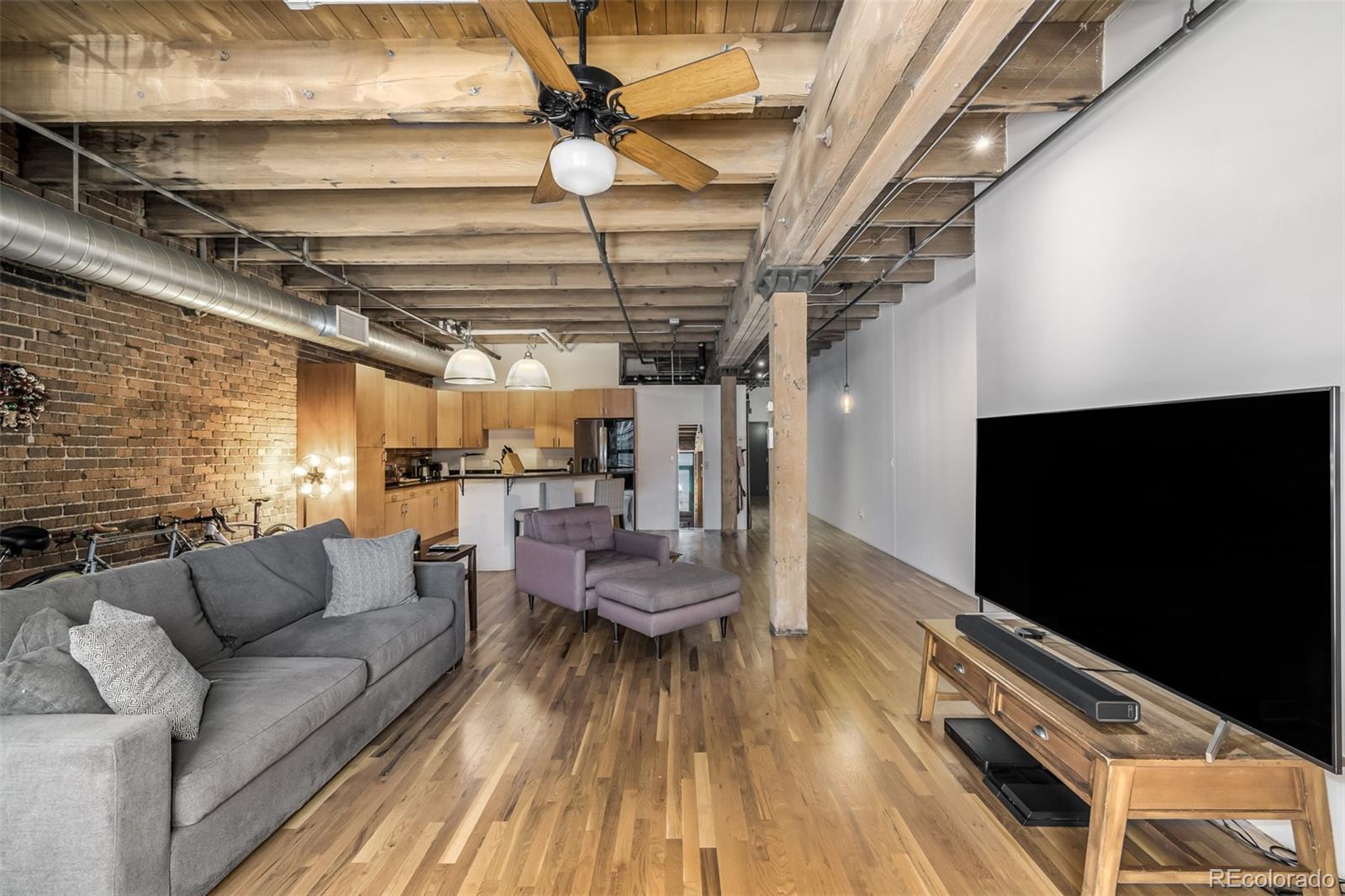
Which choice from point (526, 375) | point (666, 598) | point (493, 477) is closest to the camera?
point (666, 598)

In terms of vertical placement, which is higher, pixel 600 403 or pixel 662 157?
pixel 662 157

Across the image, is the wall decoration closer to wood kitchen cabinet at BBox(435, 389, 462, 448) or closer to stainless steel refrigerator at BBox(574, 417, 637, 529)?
wood kitchen cabinet at BBox(435, 389, 462, 448)

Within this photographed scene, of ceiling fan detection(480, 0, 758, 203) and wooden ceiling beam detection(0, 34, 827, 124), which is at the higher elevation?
wooden ceiling beam detection(0, 34, 827, 124)

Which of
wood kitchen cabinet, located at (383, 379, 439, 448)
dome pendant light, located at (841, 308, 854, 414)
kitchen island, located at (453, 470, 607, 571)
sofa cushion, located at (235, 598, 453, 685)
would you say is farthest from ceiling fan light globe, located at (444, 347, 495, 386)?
dome pendant light, located at (841, 308, 854, 414)

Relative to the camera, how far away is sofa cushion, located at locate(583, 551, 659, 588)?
14.4 feet

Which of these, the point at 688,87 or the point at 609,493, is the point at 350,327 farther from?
the point at 688,87

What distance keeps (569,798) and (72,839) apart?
1489 mm

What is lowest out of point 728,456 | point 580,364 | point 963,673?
point 963,673

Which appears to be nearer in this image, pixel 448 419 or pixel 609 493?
pixel 609 493

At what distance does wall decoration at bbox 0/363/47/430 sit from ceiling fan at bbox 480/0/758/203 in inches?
140

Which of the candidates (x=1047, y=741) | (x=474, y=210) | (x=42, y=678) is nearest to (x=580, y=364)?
(x=474, y=210)

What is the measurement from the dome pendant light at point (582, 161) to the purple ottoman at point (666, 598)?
2.59 metres

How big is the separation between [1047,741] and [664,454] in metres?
7.87

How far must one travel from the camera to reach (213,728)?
195 cm
